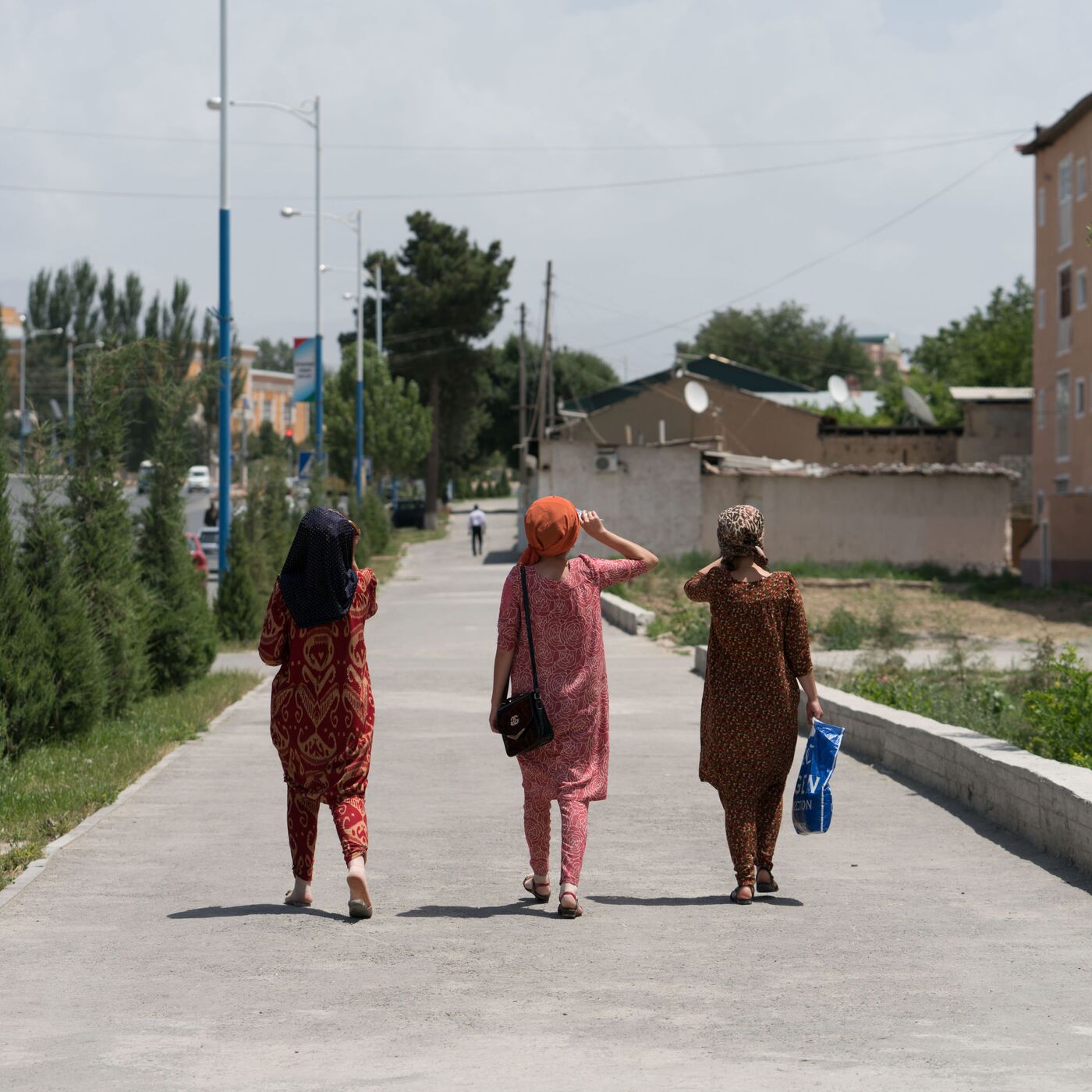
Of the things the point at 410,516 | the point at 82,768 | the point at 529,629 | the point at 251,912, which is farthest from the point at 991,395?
the point at 251,912

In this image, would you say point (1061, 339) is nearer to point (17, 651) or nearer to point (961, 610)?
point (961, 610)

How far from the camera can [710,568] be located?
7430 mm

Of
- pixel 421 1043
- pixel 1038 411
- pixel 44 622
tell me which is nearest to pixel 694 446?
pixel 1038 411

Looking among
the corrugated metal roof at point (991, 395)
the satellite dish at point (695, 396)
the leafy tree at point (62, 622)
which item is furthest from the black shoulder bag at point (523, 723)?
the corrugated metal roof at point (991, 395)

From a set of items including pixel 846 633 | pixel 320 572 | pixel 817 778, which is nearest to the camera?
pixel 320 572

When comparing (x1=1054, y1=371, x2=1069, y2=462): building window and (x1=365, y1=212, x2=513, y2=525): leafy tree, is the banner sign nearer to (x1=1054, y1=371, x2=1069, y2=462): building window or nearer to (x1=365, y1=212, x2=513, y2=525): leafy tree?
(x1=1054, y1=371, x2=1069, y2=462): building window

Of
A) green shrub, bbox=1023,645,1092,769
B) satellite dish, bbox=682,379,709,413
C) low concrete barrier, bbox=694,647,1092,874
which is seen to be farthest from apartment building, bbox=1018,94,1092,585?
green shrub, bbox=1023,645,1092,769

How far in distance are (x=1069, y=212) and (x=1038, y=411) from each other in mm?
6106

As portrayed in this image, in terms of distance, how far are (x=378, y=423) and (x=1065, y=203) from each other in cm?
3123

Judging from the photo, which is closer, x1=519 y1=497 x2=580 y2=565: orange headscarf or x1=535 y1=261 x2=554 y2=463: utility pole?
x1=519 y1=497 x2=580 y2=565: orange headscarf

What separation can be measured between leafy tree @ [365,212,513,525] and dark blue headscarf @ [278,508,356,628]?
74710 mm

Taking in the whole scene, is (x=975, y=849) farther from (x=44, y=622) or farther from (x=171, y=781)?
(x=44, y=622)

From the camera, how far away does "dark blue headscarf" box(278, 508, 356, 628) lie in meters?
7.08

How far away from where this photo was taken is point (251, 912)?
7.16 metres
